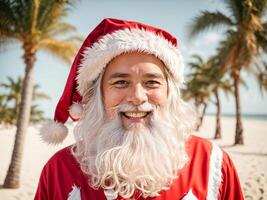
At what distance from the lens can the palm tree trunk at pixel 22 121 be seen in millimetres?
7930

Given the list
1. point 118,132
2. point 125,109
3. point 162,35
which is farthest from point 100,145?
point 162,35

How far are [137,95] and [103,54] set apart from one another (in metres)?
0.35

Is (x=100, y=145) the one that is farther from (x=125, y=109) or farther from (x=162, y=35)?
(x=162, y=35)

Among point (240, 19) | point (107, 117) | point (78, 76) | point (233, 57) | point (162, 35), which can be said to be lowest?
point (107, 117)

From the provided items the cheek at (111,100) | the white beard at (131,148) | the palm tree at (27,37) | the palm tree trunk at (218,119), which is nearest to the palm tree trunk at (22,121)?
the palm tree at (27,37)

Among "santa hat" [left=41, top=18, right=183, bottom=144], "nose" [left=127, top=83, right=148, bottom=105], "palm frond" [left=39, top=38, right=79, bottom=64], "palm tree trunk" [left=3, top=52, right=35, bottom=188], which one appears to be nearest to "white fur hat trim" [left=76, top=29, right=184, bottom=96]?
"santa hat" [left=41, top=18, right=183, bottom=144]

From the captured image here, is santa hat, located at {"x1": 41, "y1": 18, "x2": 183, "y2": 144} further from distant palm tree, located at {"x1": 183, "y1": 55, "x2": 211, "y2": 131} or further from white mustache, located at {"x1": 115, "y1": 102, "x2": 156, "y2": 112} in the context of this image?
distant palm tree, located at {"x1": 183, "y1": 55, "x2": 211, "y2": 131}

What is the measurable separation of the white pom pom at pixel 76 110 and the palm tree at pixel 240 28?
1058 cm

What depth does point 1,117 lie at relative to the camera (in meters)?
28.8

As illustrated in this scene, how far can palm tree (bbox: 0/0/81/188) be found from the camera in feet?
25.5

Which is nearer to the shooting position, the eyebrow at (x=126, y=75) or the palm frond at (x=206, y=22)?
the eyebrow at (x=126, y=75)

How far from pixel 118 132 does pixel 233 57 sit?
466 inches

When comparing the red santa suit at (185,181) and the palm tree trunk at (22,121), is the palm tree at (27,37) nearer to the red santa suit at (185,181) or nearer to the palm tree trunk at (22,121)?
the palm tree trunk at (22,121)

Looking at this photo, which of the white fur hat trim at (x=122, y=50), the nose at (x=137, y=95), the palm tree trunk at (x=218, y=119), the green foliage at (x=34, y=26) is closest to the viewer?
the nose at (x=137, y=95)
